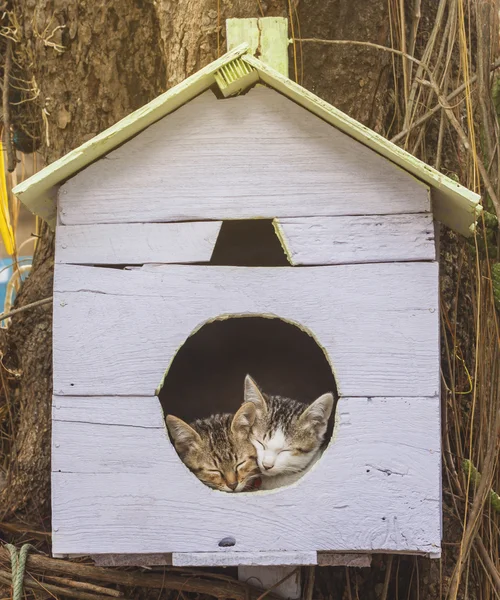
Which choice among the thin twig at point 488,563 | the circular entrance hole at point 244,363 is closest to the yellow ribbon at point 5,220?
the circular entrance hole at point 244,363

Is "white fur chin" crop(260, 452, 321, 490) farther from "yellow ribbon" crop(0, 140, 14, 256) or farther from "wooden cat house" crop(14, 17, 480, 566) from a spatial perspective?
"yellow ribbon" crop(0, 140, 14, 256)

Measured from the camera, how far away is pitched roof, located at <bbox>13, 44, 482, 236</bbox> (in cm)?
152

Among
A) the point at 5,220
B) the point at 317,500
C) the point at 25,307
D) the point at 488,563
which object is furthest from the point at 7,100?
the point at 488,563

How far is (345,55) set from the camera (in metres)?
2.09

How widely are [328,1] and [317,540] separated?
129 centimetres

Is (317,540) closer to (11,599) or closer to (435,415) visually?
(435,415)

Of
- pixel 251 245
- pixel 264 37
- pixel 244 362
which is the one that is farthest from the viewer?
pixel 244 362

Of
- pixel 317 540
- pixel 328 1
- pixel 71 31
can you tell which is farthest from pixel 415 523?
pixel 71 31

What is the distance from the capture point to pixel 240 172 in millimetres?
1582

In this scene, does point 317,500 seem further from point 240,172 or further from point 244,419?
→ point 240,172

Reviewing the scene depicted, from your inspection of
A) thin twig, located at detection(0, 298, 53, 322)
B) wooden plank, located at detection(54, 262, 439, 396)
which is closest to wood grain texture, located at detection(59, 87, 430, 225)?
wooden plank, located at detection(54, 262, 439, 396)

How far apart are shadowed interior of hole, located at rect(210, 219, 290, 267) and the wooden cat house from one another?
1.59 feet

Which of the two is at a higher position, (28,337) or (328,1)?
(328,1)

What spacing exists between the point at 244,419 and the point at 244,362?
1.32ft
